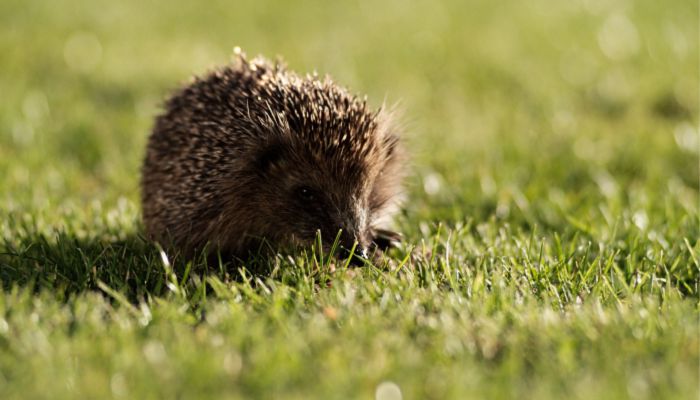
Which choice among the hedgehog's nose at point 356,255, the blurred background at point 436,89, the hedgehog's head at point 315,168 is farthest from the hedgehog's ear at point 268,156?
the blurred background at point 436,89

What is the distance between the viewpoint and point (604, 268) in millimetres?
4262

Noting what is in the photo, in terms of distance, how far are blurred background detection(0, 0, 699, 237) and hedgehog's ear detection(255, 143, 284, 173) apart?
1060mm

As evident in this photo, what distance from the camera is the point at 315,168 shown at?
461 cm

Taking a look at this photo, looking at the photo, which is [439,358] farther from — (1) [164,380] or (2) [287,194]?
(2) [287,194]

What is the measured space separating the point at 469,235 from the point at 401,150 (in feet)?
2.37

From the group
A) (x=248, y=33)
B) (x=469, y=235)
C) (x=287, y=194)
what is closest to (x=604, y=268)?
(x=469, y=235)

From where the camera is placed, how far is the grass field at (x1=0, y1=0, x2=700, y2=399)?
10.4 feet

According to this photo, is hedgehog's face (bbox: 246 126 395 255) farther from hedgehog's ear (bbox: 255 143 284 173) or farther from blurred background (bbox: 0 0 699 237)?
blurred background (bbox: 0 0 699 237)

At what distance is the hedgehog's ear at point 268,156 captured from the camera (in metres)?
4.65

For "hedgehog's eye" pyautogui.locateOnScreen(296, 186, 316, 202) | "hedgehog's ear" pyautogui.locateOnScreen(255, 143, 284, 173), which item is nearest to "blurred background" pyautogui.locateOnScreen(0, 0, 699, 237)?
"hedgehog's eye" pyautogui.locateOnScreen(296, 186, 316, 202)

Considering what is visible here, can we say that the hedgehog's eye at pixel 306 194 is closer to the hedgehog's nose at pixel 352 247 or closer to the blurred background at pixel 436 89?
the hedgehog's nose at pixel 352 247

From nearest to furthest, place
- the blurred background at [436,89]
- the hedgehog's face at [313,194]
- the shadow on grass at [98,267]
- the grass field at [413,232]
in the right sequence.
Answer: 1. the grass field at [413,232]
2. the shadow on grass at [98,267]
3. the hedgehog's face at [313,194]
4. the blurred background at [436,89]

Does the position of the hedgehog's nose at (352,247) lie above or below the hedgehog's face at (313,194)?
below

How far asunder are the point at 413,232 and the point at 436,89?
3.97 meters
